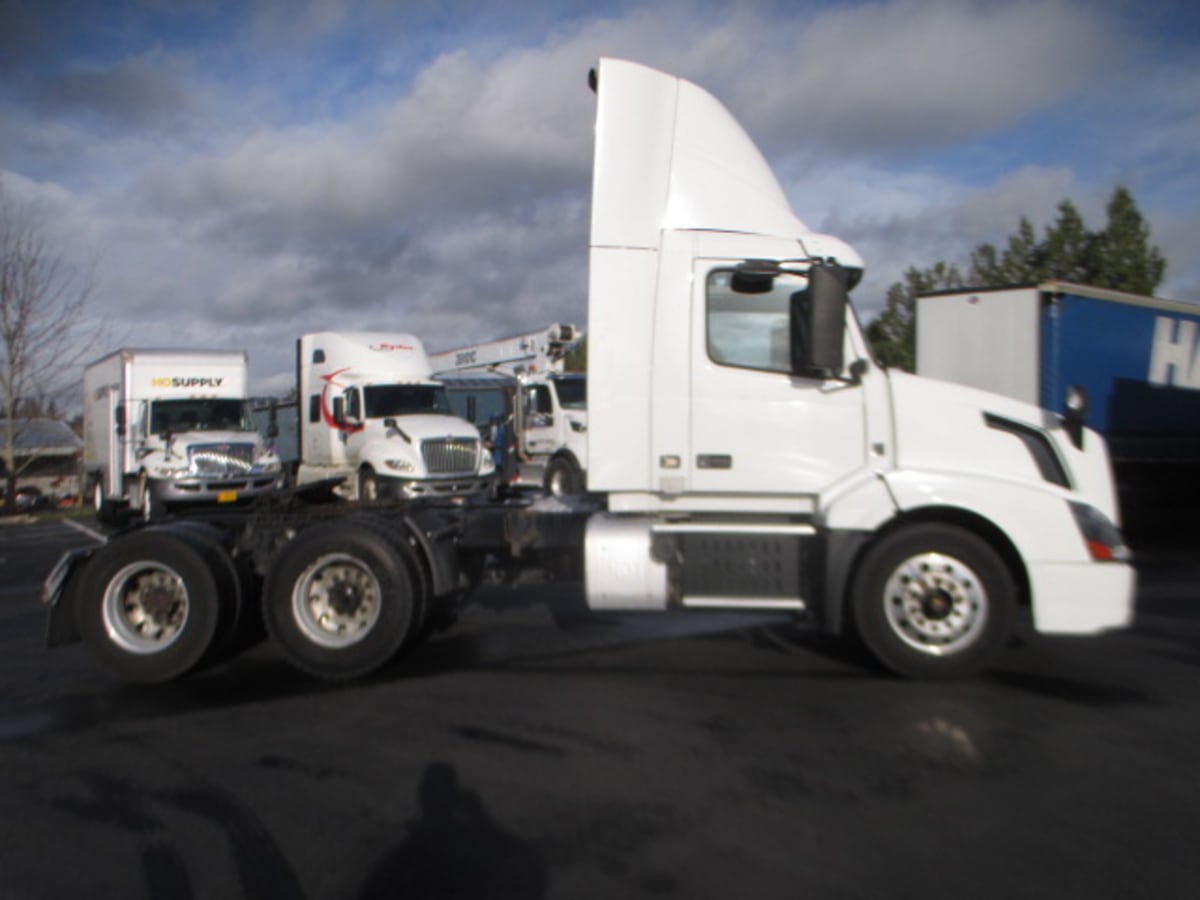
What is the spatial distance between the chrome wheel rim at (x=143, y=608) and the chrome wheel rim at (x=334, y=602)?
2.81 feet

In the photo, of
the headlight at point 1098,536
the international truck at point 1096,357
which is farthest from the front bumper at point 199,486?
→ the headlight at point 1098,536

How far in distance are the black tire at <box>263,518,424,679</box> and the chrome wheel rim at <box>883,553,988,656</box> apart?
10.3 feet

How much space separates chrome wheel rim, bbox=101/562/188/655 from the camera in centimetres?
688

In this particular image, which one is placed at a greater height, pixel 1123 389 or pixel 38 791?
pixel 1123 389

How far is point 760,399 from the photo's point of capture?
655 cm

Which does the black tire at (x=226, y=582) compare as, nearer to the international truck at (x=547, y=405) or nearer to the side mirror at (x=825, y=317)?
the side mirror at (x=825, y=317)

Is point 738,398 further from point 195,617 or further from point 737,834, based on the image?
point 195,617

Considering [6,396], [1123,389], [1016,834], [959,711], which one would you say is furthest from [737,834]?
[6,396]

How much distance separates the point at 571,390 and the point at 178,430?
7.42 metres

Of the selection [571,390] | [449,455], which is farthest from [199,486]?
[571,390]

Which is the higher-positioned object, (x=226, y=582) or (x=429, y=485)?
(x=429, y=485)

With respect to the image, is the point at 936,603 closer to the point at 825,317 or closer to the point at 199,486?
the point at 825,317

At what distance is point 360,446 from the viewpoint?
16.4 meters

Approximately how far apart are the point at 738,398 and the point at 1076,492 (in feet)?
7.34
